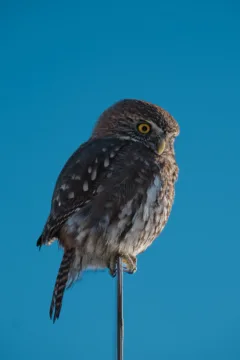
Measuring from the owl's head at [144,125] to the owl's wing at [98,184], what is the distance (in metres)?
0.13

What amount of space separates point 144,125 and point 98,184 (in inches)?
21.1

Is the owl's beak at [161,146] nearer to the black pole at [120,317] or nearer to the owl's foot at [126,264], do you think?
the owl's foot at [126,264]

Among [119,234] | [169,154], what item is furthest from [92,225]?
[169,154]

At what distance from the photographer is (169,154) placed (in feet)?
10.8

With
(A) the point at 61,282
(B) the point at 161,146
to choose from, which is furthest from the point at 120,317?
(B) the point at 161,146

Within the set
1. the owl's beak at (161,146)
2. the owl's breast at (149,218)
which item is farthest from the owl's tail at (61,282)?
the owl's beak at (161,146)

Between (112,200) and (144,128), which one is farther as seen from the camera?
(144,128)

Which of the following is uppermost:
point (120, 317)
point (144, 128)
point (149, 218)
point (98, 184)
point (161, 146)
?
point (144, 128)

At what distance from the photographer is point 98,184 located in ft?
9.80

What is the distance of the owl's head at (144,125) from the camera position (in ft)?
10.6

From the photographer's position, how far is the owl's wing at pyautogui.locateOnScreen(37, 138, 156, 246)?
2.94m

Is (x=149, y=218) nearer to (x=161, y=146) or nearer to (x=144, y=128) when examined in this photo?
(x=161, y=146)

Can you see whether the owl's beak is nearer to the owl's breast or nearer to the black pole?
the owl's breast

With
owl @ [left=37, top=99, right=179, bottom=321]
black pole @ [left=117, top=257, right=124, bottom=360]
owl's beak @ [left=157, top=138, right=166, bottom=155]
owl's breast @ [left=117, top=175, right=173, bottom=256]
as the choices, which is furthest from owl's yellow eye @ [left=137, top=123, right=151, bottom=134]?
black pole @ [left=117, top=257, right=124, bottom=360]
